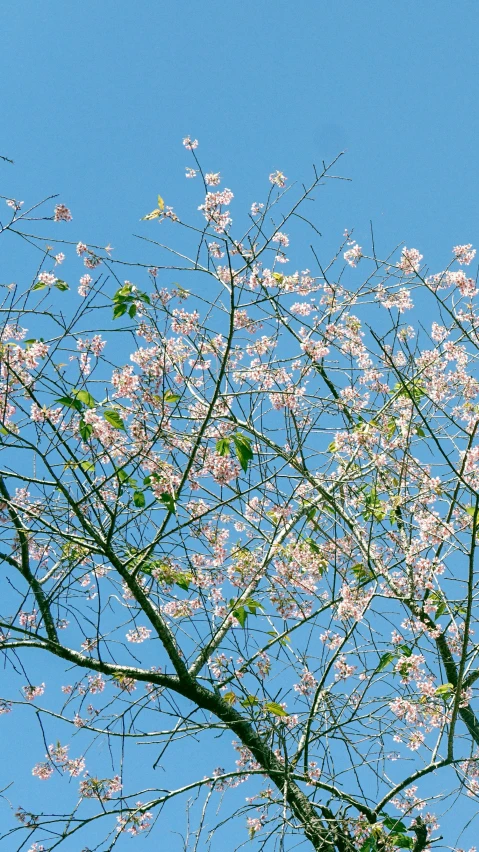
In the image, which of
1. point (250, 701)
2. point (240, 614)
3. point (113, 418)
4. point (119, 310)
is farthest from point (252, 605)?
point (119, 310)

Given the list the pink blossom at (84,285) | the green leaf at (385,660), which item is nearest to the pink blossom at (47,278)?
the pink blossom at (84,285)

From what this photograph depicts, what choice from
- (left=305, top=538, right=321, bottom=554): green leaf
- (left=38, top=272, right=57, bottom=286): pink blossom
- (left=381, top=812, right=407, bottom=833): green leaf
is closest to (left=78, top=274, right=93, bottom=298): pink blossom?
(left=38, top=272, right=57, bottom=286): pink blossom

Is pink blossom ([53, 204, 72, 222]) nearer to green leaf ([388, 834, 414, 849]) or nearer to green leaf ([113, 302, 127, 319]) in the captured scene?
green leaf ([113, 302, 127, 319])

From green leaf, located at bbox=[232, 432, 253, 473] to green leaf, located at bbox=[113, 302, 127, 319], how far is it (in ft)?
3.54

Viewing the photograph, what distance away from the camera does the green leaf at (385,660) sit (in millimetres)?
4531

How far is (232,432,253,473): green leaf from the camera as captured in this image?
12.8 feet

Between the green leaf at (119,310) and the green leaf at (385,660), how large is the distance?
2644mm

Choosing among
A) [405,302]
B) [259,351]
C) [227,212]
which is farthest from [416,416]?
[227,212]

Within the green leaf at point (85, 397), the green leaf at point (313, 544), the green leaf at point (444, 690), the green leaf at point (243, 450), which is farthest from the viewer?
the green leaf at point (313, 544)

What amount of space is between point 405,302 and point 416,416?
93cm

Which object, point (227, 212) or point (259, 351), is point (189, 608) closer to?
point (259, 351)

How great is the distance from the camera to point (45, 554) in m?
5.07

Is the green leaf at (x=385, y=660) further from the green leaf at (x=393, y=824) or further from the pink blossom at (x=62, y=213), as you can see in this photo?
the pink blossom at (x=62, y=213)

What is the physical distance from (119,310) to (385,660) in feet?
8.82
